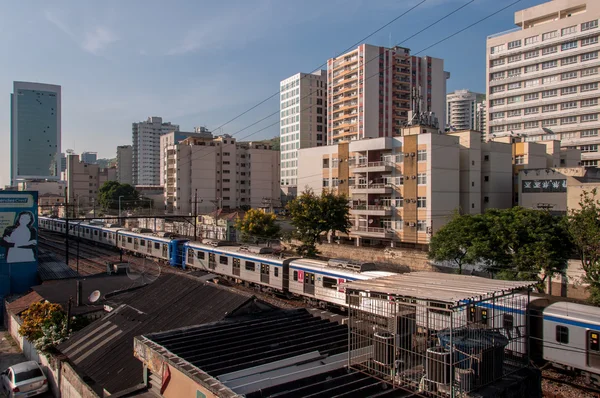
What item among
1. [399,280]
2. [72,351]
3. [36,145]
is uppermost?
[36,145]

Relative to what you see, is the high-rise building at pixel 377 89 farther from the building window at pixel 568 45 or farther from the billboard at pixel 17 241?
the billboard at pixel 17 241

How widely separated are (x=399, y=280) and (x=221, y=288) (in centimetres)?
442

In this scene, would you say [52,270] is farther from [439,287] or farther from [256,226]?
[439,287]

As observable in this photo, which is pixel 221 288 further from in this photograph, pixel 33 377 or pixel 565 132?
pixel 565 132

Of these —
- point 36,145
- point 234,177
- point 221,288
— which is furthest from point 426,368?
point 36,145

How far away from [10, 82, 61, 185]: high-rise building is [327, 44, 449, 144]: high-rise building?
121 metres

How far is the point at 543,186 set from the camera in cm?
2917

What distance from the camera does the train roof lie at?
10.5 metres

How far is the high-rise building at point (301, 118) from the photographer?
2598 inches

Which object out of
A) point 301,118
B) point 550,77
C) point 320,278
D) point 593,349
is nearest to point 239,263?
point 320,278

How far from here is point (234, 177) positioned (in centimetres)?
6144

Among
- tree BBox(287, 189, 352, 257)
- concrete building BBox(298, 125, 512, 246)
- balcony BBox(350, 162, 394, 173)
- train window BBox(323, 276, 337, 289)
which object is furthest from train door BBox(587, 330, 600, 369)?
balcony BBox(350, 162, 394, 173)

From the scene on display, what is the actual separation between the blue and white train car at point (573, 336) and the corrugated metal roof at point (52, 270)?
18.7 metres

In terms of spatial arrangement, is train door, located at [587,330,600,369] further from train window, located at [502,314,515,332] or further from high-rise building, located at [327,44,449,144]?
high-rise building, located at [327,44,449,144]
